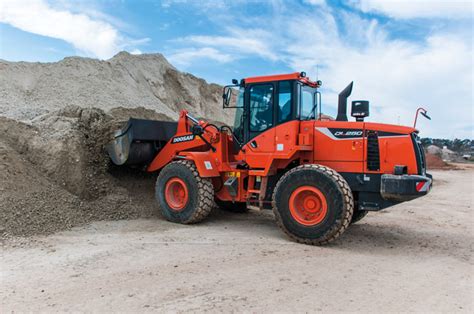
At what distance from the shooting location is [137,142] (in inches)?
356

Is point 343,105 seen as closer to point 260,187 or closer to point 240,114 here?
point 240,114

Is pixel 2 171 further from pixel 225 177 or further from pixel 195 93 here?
pixel 195 93

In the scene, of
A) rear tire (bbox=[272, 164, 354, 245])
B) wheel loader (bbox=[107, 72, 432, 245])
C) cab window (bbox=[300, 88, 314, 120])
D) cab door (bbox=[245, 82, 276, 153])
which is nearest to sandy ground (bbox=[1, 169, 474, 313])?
rear tire (bbox=[272, 164, 354, 245])

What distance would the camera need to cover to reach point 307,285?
491 cm

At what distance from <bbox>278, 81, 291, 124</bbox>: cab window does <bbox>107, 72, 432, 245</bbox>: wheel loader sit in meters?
0.02

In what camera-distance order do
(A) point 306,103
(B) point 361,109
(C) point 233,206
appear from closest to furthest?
1. (B) point 361,109
2. (A) point 306,103
3. (C) point 233,206

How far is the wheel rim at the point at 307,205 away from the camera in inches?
267

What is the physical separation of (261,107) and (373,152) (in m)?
2.22

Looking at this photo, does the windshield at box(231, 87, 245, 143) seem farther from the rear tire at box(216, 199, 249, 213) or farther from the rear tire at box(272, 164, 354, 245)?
the rear tire at box(216, 199, 249, 213)

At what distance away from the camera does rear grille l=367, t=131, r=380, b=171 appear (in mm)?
6961

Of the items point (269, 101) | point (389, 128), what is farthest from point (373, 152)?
point (269, 101)

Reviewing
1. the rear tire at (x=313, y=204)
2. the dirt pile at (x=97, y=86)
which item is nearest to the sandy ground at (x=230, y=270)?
the rear tire at (x=313, y=204)

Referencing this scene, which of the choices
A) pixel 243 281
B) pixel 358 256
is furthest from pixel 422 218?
pixel 243 281

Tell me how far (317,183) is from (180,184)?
9.86 ft
